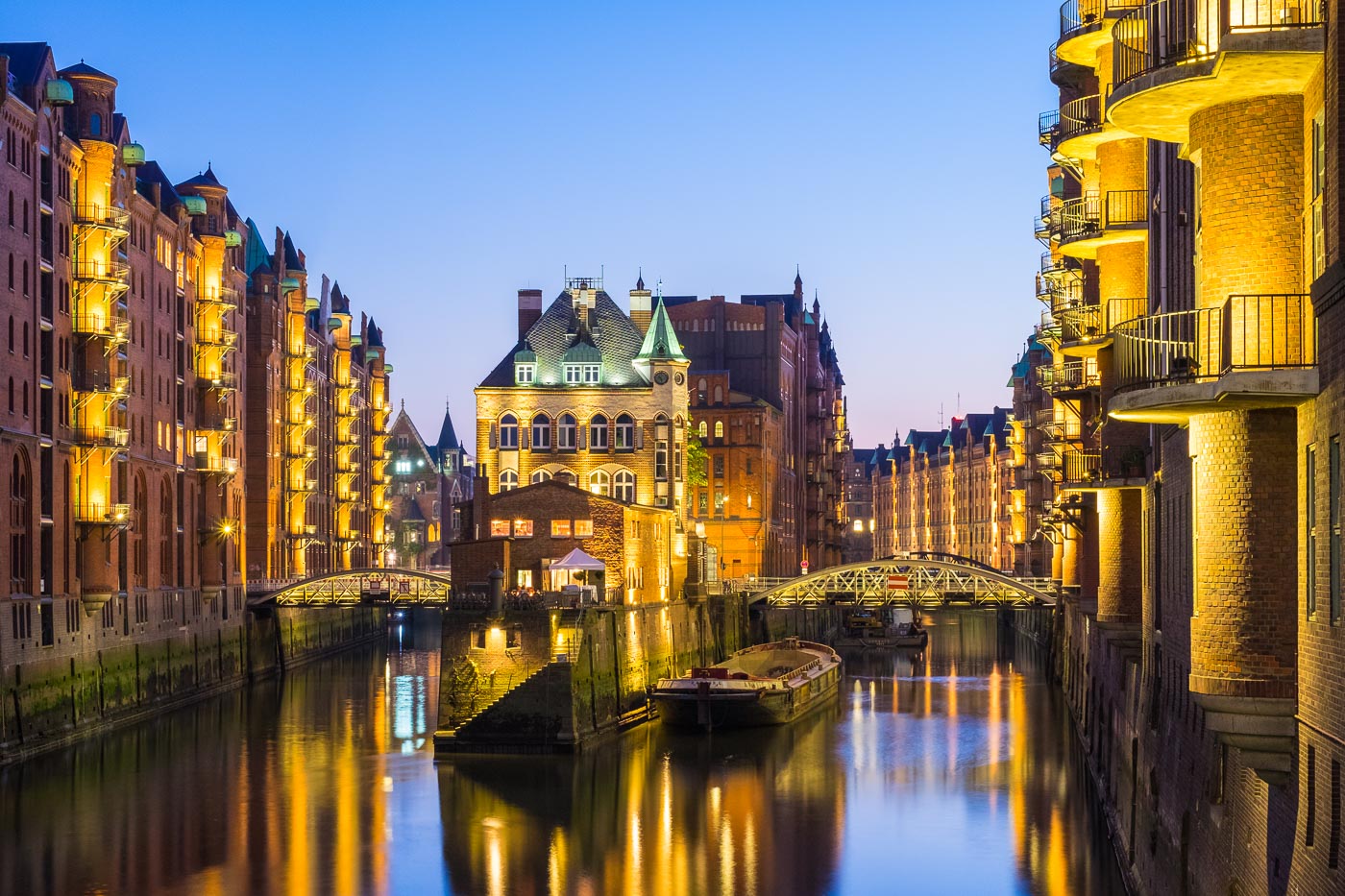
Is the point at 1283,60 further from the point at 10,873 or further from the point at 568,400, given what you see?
the point at 568,400

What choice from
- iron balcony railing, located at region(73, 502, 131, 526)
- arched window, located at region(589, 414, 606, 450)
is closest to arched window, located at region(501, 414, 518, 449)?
arched window, located at region(589, 414, 606, 450)

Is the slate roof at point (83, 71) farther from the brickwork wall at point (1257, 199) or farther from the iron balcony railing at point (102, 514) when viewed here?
the brickwork wall at point (1257, 199)

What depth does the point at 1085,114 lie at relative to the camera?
42.7 metres

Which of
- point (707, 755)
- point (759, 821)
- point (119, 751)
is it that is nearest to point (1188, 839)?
point (759, 821)

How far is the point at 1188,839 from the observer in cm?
2797

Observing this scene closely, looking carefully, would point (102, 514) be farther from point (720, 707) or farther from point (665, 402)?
point (665, 402)

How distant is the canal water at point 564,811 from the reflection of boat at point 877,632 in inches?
1738

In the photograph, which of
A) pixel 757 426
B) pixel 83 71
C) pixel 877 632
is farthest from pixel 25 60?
pixel 877 632

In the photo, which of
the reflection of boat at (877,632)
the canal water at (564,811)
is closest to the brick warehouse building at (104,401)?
the canal water at (564,811)

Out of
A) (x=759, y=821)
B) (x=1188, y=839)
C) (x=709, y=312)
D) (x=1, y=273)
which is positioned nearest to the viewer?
(x=1188, y=839)

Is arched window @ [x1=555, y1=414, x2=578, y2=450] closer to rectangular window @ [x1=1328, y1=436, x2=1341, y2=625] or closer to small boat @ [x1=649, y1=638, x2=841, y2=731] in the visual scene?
small boat @ [x1=649, y1=638, x2=841, y2=731]

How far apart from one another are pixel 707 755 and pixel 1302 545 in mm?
48182

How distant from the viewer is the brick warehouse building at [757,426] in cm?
13062

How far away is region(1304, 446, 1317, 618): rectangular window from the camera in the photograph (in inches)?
711
